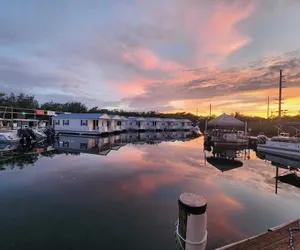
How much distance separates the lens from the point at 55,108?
55875 mm

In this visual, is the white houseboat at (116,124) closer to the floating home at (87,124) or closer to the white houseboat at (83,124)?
the floating home at (87,124)

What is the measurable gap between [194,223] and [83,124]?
29.1 m

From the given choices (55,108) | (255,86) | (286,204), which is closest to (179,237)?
(286,204)

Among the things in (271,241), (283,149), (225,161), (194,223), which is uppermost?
(194,223)

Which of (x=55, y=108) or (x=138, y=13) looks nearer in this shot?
(x=138, y=13)

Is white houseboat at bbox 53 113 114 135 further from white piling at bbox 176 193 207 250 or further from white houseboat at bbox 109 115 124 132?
white piling at bbox 176 193 207 250

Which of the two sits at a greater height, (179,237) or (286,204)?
(179,237)

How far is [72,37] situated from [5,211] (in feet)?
46.8

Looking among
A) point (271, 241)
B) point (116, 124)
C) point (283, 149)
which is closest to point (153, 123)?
point (116, 124)

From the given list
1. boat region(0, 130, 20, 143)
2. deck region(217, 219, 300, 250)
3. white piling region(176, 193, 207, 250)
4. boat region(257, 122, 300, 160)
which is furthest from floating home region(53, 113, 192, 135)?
white piling region(176, 193, 207, 250)

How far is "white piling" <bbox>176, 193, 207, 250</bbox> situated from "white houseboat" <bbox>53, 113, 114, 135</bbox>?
27015 millimetres

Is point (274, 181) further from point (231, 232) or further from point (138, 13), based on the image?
point (138, 13)

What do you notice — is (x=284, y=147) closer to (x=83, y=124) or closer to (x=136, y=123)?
(x=83, y=124)

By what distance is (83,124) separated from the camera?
94.4ft
